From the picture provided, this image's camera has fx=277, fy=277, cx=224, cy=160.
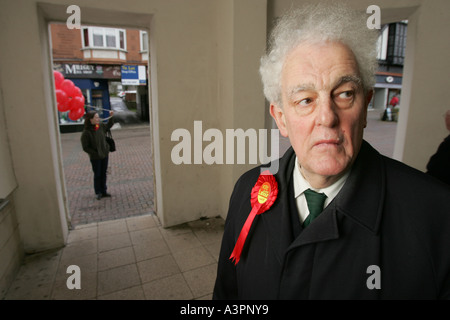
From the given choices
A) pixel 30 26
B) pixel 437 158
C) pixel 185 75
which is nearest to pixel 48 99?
pixel 30 26

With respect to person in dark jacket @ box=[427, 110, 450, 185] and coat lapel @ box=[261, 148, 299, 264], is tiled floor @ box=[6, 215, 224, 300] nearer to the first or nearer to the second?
coat lapel @ box=[261, 148, 299, 264]

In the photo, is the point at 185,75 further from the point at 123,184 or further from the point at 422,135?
the point at 123,184

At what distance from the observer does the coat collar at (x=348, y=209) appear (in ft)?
3.57

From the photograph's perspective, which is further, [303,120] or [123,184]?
[123,184]

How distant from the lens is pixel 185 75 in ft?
14.3

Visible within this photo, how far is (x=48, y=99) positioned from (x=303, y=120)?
12.7ft

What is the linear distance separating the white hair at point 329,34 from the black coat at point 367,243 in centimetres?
39

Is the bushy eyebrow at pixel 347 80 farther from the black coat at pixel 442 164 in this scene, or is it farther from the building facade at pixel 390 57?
the building facade at pixel 390 57

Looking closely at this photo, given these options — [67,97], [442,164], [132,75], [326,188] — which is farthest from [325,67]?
[132,75]

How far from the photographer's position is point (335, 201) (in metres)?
1.16

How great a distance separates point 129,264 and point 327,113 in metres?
3.38

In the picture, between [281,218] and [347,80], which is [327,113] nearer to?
[347,80]

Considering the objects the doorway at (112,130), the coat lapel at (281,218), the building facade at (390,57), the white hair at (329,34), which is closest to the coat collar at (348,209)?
Result: the coat lapel at (281,218)
